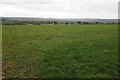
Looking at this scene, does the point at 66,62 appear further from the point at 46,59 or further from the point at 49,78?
the point at 49,78

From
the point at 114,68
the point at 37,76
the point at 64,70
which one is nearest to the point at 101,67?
the point at 114,68

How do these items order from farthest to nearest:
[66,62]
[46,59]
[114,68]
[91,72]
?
[46,59] → [66,62] → [114,68] → [91,72]

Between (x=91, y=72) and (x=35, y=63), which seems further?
(x=35, y=63)

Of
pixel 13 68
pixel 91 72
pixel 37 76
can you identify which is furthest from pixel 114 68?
pixel 13 68

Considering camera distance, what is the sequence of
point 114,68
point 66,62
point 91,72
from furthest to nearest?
point 66,62, point 114,68, point 91,72

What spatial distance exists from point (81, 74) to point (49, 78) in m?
1.66

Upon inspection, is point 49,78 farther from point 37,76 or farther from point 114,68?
point 114,68

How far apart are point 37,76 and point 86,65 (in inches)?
121

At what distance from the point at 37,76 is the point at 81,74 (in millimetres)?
2283

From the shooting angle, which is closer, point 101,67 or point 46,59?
point 101,67

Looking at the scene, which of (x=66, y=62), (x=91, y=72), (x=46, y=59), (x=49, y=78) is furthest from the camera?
(x=46, y=59)

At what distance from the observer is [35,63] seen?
30.6 ft

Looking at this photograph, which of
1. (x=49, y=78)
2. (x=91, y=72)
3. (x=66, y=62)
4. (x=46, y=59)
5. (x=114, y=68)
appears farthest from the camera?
(x=46, y=59)

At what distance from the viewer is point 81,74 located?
24.0 feet
